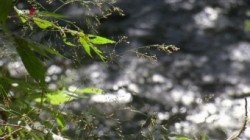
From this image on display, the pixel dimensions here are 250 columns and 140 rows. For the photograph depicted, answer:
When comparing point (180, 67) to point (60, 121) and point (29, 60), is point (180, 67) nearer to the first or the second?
point (60, 121)

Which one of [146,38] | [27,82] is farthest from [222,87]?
[27,82]

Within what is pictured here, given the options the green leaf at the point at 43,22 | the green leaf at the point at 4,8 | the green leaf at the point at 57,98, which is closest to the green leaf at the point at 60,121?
the green leaf at the point at 57,98

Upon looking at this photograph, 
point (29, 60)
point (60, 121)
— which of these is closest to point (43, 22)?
point (29, 60)

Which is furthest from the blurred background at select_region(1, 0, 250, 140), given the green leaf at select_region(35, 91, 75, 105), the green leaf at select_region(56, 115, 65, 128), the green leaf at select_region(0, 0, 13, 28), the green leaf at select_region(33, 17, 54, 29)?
the green leaf at select_region(0, 0, 13, 28)

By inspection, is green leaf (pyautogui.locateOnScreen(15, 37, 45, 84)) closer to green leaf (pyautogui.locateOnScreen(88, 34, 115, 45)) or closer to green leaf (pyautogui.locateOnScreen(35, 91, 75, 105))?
green leaf (pyautogui.locateOnScreen(88, 34, 115, 45))

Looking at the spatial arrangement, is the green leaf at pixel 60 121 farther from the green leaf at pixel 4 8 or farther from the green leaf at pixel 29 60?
the green leaf at pixel 4 8

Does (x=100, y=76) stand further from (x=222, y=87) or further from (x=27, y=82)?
(x=27, y=82)
